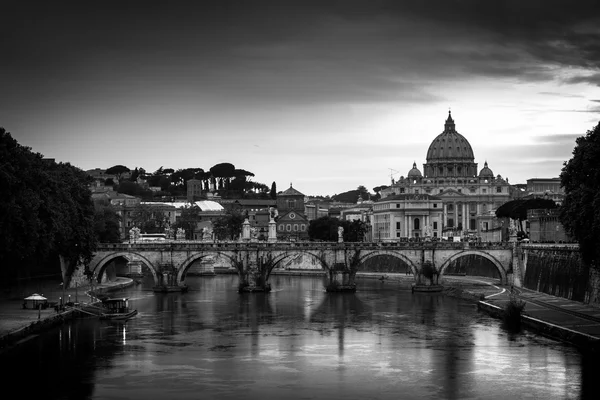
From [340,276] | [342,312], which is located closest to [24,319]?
[342,312]

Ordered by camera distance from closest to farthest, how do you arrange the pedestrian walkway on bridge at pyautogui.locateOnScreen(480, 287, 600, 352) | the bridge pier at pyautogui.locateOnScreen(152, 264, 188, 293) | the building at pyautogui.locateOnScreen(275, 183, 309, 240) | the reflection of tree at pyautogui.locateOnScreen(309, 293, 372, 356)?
the pedestrian walkway on bridge at pyautogui.locateOnScreen(480, 287, 600, 352), the reflection of tree at pyautogui.locateOnScreen(309, 293, 372, 356), the bridge pier at pyautogui.locateOnScreen(152, 264, 188, 293), the building at pyautogui.locateOnScreen(275, 183, 309, 240)

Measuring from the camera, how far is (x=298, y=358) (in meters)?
53.4

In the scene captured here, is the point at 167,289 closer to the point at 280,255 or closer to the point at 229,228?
the point at 280,255

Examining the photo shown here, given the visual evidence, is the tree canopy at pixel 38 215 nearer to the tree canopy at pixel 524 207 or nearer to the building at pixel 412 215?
the tree canopy at pixel 524 207

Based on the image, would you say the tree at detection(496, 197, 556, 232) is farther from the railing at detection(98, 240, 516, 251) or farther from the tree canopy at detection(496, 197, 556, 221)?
the railing at detection(98, 240, 516, 251)

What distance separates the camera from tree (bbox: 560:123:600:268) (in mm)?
56812

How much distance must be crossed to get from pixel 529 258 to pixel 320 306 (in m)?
19.5

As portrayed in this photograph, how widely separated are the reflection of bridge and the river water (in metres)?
16.6

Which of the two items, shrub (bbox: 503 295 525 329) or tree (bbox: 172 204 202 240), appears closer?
shrub (bbox: 503 295 525 329)

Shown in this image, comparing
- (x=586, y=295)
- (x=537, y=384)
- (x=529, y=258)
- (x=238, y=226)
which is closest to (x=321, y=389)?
(x=537, y=384)

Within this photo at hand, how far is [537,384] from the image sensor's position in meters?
45.8

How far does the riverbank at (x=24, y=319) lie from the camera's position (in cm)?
5547

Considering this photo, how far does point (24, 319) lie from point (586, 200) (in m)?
32.9

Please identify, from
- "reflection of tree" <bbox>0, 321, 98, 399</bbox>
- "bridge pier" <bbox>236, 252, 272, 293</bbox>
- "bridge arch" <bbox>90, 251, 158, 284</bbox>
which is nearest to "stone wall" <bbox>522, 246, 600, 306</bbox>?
"bridge pier" <bbox>236, 252, 272, 293</bbox>
